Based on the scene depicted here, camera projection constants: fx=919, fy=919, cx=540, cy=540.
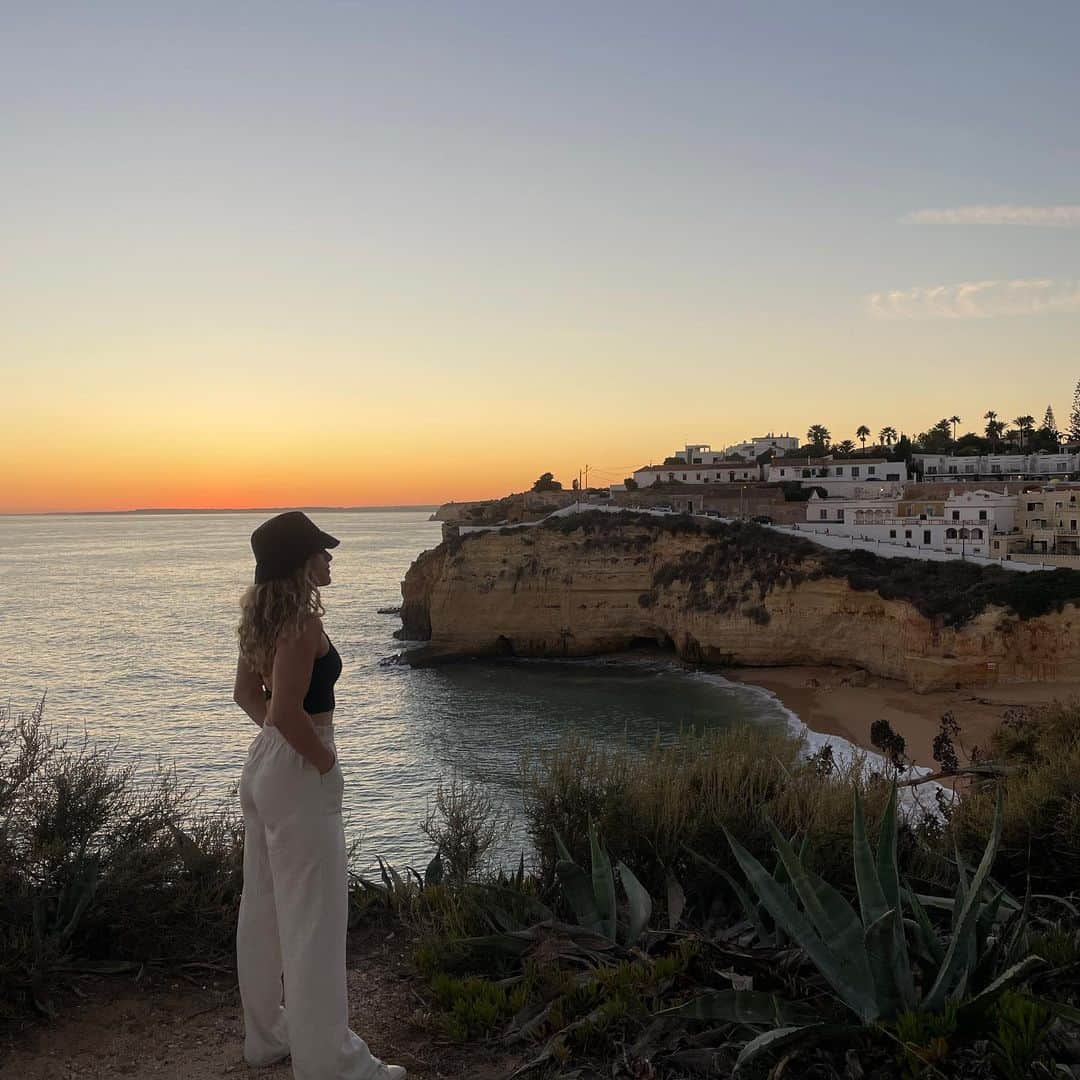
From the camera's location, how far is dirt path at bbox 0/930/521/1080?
3.95m

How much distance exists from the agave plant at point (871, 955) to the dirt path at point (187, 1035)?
109cm

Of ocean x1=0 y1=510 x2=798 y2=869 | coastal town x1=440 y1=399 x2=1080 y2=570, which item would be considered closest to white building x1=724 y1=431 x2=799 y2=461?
coastal town x1=440 y1=399 x2=1080 y2=570

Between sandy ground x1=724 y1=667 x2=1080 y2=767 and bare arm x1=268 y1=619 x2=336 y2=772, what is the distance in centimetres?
2210

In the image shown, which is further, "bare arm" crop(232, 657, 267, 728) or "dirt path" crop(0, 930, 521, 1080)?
"dirt path" crop(0, 930, 521, 1080)

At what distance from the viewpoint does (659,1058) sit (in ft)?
12.0

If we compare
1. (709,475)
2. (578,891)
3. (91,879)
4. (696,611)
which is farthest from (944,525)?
(91,879)

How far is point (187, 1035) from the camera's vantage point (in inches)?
168

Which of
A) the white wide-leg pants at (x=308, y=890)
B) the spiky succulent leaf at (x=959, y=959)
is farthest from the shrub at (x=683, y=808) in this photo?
the white wide-leg pants at (x=308, y=890)

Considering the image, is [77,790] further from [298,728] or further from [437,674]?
[437,674]

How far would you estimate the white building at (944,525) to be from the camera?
4028 cm

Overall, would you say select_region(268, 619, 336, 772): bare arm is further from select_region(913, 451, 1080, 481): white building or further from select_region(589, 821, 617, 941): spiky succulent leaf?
select_region(913, 451, 1080, 481): white building

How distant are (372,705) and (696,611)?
14030 mm

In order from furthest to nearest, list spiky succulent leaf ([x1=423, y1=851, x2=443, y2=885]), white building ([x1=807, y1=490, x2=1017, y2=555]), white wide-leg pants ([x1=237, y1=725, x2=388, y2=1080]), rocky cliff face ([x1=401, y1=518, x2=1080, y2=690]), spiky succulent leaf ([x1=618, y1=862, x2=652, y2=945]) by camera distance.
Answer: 1. white building ([x1=807, y1=490, x2=1017, y2=555])
2. rocky cliff face ([x1=401, y1=518, x2=1080, y2=690])
3. spiky succulent leaf ([x1=423, y1=851, x2=443, y2=885])
4. spiky succulent leaf ([x1=618, y1=862, x2=652, y2=945])
5. white wide-leg pants ([x1=237, y1=725, x2=388, y2=1080])

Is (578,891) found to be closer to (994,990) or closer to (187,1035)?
(187,1035)
